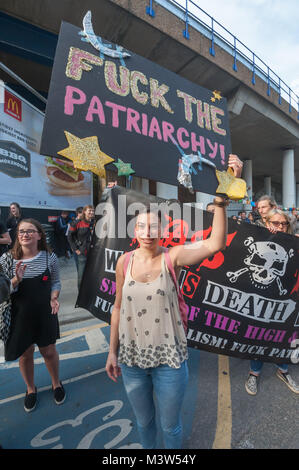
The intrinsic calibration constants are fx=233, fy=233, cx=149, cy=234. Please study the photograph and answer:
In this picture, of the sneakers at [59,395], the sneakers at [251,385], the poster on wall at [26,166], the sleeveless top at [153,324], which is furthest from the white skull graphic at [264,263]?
the poster on wall at [26,166]

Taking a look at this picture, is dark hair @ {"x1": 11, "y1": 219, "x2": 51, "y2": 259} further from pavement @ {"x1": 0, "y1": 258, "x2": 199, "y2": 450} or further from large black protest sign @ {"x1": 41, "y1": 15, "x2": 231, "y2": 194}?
pavement @ {"x1": 0, "y1": 258, "x2": 199, "y2": 450}

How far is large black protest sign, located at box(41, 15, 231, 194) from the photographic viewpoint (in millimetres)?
1828

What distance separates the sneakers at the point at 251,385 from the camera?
2.48 meters

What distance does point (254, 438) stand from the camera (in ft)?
6.37

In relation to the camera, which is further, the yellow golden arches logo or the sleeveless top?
the yellow golden arches logo

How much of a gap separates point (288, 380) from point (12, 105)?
7.63 metres

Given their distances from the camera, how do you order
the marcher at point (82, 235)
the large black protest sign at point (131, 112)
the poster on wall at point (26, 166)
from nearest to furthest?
1. the large black protest sign at point (131, 112)
2. the marcher at point (82, 235)
3. the poster on wall at point (26, 166)

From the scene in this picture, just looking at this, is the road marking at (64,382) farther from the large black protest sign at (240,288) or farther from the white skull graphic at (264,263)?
the white skull graphic at (264,263)

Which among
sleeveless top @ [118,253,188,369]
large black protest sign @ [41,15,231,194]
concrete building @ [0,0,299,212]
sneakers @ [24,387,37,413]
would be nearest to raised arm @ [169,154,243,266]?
sleeveless top @ [118,253,188,369]

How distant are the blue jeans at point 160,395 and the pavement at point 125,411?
509 millimetres

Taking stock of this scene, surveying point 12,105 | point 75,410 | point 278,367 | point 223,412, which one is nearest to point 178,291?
point 223,412

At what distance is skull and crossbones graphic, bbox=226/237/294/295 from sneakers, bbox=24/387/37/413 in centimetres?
236

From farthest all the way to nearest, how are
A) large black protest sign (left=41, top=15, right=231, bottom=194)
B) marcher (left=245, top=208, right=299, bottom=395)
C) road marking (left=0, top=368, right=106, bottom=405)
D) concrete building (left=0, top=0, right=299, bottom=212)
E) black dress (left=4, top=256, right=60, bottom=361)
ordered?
1. concrete building (left=0, top=0, right=299, bottom=212)
2. marcher (left=245, top=208, right=299, bottom=395)
3. road marking (left=0, top=368, right=106, bottom=405)
4. black dress (left=4, top=256, right=60, bottom=361)
5. large black protest sign (left=41, top=15, right=231, bottom=194)

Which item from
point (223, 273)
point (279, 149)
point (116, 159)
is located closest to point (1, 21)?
point (116, 159)
